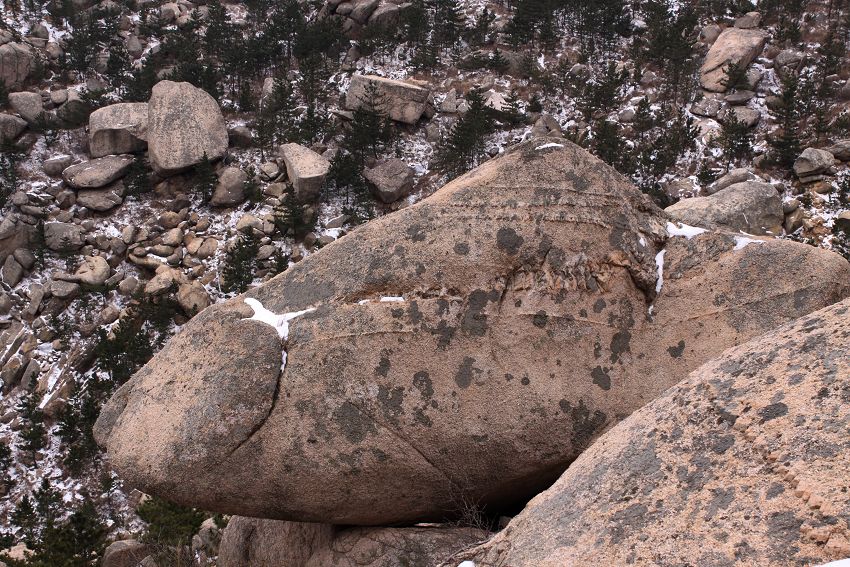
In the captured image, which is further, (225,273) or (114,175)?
(114,175)

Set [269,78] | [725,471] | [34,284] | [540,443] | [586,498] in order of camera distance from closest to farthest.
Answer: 1. [725,471]
2. [586,498]
3. [540,443]
4. [34,284]
5. [269,78]

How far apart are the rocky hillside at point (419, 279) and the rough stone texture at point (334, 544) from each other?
0.17 ft

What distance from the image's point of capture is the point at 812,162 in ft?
83.0

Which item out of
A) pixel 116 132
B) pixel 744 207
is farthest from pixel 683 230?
pixel 116 132

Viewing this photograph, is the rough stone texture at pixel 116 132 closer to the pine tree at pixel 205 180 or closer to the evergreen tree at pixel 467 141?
the pine tree at pixel 205 180

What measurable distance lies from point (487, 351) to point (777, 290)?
334cm

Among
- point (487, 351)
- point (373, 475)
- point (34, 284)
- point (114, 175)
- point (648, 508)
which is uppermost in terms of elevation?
point (648, 508)

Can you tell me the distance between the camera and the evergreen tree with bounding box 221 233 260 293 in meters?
26.5

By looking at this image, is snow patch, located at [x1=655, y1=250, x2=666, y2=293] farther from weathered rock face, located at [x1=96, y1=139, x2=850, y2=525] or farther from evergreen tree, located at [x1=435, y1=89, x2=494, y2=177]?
evergreen tree, located at [x1=435, y1=89, x2=494, y2=177]

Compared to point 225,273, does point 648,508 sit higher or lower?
higher

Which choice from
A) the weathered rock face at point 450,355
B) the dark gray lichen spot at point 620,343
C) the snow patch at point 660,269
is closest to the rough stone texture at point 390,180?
the weathered rock face at point 450,355

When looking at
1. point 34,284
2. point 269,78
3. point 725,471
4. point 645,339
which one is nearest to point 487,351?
point 645,339

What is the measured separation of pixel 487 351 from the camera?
25.8ft

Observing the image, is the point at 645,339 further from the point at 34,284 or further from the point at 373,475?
the point at 34,284
